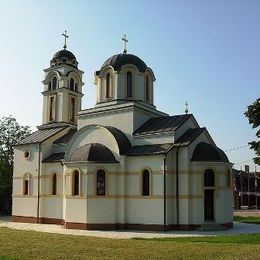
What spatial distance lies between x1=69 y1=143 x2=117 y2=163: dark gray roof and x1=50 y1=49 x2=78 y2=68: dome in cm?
1025

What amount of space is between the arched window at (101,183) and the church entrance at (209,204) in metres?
5.91

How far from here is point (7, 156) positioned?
120 feet

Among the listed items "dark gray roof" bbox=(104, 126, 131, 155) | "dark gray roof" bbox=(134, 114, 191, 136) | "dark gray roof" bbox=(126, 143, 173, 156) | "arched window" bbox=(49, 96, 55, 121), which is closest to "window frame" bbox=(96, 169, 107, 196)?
"dark gray roof" bbox=(104, 126, 131, 155)

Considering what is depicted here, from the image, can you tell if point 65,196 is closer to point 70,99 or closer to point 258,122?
point 70,99

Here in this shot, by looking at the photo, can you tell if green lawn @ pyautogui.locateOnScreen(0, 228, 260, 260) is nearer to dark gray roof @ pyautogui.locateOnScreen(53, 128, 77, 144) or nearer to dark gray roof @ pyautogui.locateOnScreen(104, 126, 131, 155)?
dark gray roof @ pyautogui.locateOnScreen(104, 126, 131, 155)

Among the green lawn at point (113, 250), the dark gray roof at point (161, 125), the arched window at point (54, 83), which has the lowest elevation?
the green lawn at point (113, 250)

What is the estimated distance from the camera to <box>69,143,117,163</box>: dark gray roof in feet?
77.6

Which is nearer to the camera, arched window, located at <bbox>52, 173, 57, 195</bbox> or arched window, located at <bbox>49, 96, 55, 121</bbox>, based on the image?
arched window, located at <bbox>52, 173, 57, 195</bbox>

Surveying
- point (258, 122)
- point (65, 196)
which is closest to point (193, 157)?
point (258, 122)

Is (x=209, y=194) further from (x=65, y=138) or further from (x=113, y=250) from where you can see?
(x=65, y=138)

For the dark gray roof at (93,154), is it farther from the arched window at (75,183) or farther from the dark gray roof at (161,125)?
the dark gray roof at (161,125)

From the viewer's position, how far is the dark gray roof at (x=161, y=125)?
24391 millimetres

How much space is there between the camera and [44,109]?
32188mm

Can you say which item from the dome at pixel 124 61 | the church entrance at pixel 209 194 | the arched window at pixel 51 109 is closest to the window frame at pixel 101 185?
the church entrance at pixel 209 194
